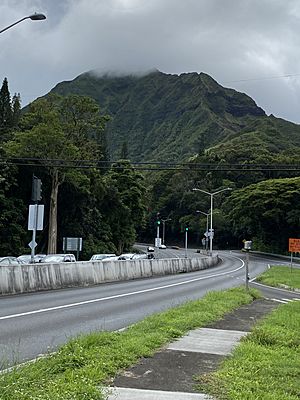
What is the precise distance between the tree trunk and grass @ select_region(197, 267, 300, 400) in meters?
42.5

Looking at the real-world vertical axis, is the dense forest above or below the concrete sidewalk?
above

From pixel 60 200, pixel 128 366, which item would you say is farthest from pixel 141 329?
pixel 60 200

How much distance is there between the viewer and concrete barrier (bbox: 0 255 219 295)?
61.6 ft

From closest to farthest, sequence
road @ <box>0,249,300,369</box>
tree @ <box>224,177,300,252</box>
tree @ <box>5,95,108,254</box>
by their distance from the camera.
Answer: road @ <box>0,249,300,369</box> → tree @ <box>5,95,108,254</box> → tree @ <box>224,177,300,252</box>

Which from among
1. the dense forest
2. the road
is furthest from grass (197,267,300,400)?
the dense forest

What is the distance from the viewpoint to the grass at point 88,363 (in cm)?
546

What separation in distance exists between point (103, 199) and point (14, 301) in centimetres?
4951

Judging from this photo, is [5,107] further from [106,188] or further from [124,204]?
[106,188]

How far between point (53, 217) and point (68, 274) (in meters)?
30.8

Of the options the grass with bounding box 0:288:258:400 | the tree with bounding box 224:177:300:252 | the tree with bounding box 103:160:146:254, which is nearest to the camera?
the grass with bounding box 0:288:258:400

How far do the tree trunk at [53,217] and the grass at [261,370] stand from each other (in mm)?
42476

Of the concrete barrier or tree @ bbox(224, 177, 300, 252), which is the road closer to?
the concrete barrier

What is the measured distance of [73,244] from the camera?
151 feet

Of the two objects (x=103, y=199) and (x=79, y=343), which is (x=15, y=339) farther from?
(x=103, y=199)
